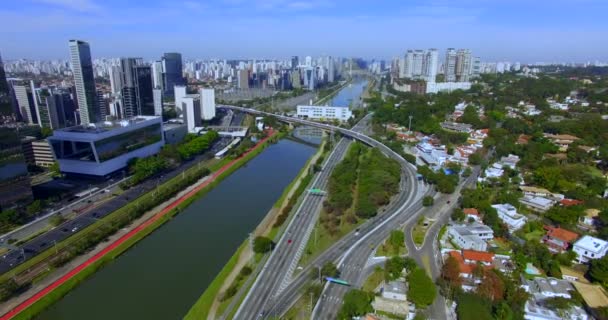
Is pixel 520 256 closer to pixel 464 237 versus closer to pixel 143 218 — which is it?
pixel 464 237

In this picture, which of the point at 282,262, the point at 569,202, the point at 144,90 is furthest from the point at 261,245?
the point at 144,90

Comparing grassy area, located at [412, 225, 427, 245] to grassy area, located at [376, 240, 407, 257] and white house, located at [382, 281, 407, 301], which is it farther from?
white house, located at [382, 281, 407, 301]

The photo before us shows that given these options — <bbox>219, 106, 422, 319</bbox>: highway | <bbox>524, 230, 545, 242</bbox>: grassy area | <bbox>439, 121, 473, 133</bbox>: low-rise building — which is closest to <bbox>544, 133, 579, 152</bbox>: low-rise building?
<bbox>439, 121, 473, 133</bbox>: low-rise building

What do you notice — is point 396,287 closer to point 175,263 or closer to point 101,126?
point 175,263

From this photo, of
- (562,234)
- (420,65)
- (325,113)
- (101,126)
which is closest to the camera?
(562,234)

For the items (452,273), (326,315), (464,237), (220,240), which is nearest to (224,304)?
(326,315)

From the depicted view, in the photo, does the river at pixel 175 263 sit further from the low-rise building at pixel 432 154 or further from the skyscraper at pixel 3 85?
the low-rise building at pixel 432 154
